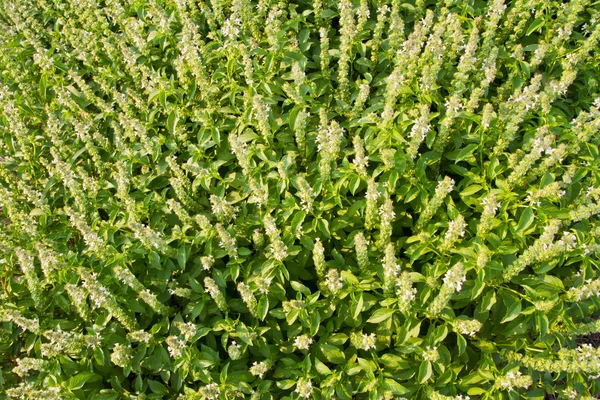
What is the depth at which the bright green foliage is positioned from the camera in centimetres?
363

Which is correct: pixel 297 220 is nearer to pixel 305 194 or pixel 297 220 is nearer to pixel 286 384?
pixel 305 194

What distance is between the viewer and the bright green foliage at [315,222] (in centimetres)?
363

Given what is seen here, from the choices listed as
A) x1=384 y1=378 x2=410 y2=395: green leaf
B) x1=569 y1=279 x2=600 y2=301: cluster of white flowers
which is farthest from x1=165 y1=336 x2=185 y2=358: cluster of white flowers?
x1=569 y1=279 x2=600 y2=301: cluster of white flowers

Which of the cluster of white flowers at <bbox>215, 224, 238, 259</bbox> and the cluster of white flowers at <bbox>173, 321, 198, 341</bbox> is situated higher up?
the cluster of white flowers at <bbox>215, 224, 238, 259</bbox>

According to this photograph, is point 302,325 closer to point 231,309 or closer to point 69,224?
point 231,309

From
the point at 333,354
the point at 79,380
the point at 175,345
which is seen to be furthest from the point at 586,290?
the point at 79,380

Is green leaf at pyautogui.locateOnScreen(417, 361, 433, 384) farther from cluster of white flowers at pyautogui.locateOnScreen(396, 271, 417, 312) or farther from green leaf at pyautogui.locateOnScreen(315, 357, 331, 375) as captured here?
green leaf at pyautogui.locateOnScreen(315, 357, 331, 375)

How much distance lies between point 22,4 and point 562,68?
699 centimetres

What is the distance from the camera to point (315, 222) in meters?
4.02

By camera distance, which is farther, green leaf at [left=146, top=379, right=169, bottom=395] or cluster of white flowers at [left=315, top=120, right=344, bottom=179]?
cluster of white flowers at [left=315, top=120, right=344, bottom=179]

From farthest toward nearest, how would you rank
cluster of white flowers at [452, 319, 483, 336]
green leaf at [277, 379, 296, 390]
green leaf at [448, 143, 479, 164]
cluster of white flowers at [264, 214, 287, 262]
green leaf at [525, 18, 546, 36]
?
green leaf at [525, 18, 546, 36], green leaf at [448, 143, 479, 164], cluster of white flowers at [264, 214, 287, 262], green leaf at [277, 379, 296, 390], cluster of white flowers at [452, 319, 483, 336]

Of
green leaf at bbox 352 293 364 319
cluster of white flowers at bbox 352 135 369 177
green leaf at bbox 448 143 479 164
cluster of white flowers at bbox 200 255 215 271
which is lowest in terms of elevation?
green leaf at bbox 352 293 364 319

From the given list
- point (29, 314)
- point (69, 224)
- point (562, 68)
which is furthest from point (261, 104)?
point (562, 68)

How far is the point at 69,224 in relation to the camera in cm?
465
